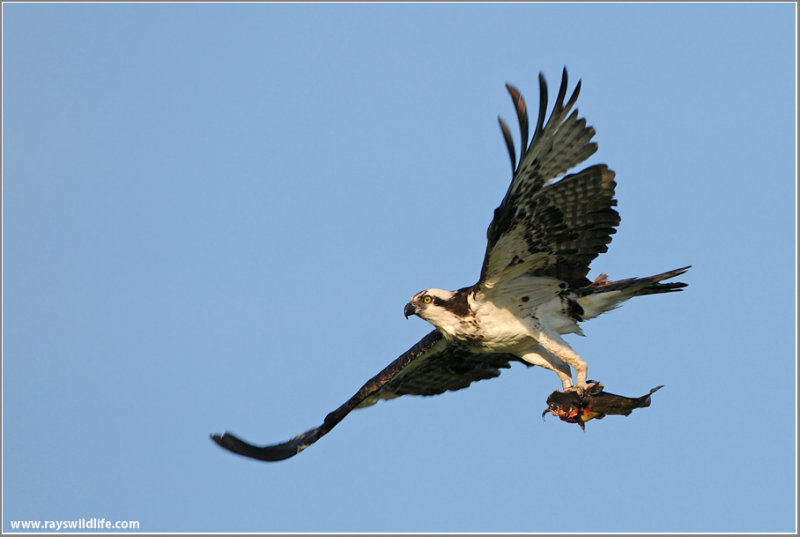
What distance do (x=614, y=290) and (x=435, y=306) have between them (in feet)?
7.41

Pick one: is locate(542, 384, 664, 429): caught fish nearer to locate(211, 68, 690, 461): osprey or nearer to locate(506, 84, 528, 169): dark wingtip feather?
locate(211, 68, 690, 461): osprey

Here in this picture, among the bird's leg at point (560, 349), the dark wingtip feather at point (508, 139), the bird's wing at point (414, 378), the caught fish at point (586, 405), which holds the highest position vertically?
the dark wingtip feather at point (508, 139)

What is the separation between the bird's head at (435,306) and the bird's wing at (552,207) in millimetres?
598

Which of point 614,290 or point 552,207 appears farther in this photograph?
point 614,290

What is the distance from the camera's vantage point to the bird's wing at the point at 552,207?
1072 cm

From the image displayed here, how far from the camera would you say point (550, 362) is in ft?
42.1

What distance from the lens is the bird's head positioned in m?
12.5

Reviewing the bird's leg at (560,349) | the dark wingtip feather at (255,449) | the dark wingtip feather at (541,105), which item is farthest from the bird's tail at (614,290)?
the dark wingtip feather at (255,449)

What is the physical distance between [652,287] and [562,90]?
2.83m

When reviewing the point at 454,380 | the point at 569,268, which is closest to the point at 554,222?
the point at 569,268

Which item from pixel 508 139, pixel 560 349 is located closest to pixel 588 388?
pixel 560 349

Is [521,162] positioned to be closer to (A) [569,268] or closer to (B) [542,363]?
(A) [569,268]

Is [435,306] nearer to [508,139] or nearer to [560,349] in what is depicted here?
[560,349]

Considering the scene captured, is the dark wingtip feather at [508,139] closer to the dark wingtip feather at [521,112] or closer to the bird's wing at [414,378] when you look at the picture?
the dark wingtip feather at [521,112]
